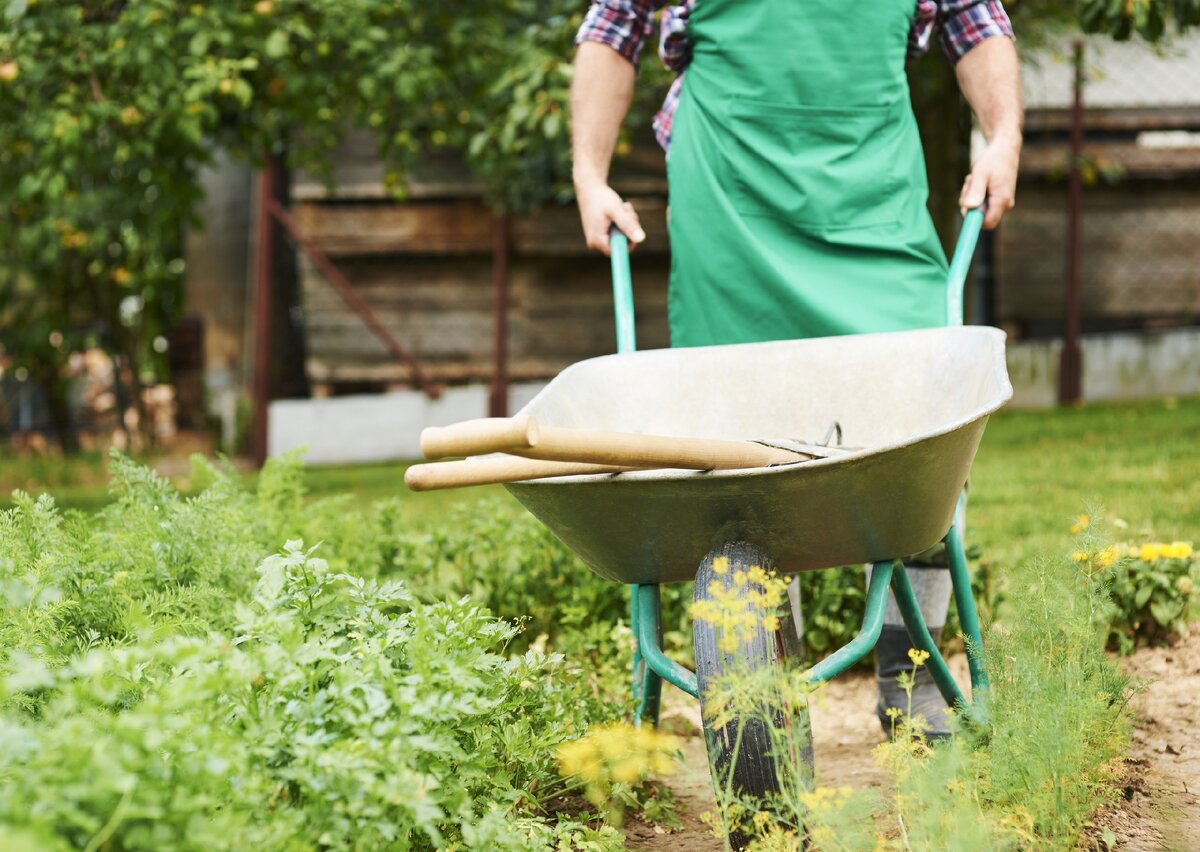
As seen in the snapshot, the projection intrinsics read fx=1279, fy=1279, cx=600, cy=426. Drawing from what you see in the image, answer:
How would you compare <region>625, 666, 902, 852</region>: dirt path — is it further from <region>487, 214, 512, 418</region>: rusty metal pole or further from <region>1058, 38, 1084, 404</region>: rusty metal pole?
<region>1058, 38, 1084, 404</region>: rusty metal pole

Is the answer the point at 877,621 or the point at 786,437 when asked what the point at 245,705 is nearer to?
the point at 877,621

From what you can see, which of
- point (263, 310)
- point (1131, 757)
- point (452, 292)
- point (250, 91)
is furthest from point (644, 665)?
point (452, 292)

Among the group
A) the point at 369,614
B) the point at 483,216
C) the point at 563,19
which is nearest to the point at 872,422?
the point at 369,614

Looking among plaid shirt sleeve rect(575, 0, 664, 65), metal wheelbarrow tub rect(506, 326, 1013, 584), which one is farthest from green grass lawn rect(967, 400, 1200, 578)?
plaid shirt sleeve rect(575, 0, 664, 65)

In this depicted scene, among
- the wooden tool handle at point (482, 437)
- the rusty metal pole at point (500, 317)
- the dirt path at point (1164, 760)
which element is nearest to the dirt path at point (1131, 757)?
the dirt path at point (1164, 760)

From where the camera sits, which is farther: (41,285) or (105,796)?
(41,285)

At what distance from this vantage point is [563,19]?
527 centimetres

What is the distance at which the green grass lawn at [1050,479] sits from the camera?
386cm

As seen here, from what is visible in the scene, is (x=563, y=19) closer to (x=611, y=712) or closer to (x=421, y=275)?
(x=421, y=275)

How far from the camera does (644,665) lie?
2.12 meters

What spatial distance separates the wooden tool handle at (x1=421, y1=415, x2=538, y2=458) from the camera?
1.29 metres

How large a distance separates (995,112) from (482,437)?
57.6 inches

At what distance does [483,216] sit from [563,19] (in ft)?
8.94

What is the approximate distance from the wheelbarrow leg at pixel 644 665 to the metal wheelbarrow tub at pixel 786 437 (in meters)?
0.04
